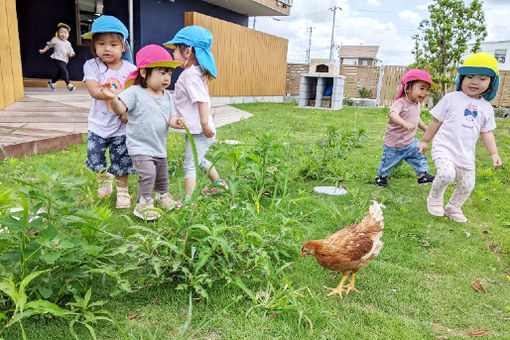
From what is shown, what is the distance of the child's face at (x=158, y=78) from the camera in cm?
298

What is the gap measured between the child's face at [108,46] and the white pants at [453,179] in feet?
10.3

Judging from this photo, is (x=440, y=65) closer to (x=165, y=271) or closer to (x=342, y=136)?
(x=342, y=136)

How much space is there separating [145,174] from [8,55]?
4.95m

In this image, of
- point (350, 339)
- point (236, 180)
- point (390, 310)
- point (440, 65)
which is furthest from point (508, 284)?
point (440, 65)

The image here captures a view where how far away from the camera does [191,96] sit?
10.6ft

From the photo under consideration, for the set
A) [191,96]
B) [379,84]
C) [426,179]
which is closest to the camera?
[191,96]

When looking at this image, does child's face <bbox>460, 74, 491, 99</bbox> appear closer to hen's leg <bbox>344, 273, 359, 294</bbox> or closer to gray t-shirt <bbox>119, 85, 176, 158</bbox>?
hen's leg <bbox>344, 273, 359, 294</bbox>

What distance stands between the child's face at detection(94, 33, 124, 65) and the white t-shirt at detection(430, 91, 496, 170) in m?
3.12

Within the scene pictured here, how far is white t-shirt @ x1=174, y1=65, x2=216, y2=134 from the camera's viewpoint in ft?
10.6

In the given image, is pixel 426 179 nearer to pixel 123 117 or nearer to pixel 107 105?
pixel 123 117

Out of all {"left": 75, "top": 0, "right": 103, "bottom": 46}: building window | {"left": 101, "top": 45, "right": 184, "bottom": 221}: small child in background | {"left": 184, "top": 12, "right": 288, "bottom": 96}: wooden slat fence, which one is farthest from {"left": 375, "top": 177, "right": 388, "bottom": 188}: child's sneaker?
{"left": 75, "top": 0, "right": 103, "bottom": 46}: building window

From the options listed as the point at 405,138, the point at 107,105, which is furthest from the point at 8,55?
the point at 405,138

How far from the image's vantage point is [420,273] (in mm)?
2479

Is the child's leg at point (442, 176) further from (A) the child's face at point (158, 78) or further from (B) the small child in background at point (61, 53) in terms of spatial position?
(B) the small child in background at point (61, 53)
